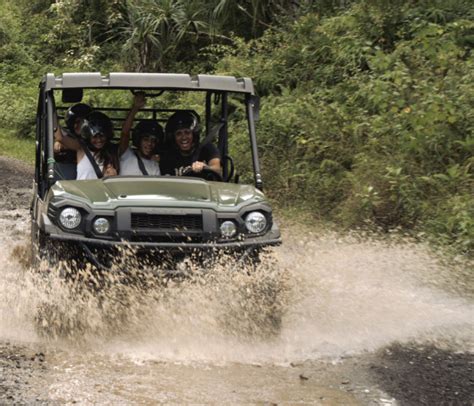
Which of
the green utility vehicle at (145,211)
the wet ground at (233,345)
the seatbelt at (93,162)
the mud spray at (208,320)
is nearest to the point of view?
the wet ground at (233,345)

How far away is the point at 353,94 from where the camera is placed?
12.5 metres

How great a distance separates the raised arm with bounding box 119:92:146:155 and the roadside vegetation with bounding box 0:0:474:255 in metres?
3.05

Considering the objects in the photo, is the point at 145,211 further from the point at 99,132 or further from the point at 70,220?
the point at 99,132

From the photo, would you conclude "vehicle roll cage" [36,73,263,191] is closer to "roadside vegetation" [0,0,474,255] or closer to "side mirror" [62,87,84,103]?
"side mirror" [62,87,84,103]

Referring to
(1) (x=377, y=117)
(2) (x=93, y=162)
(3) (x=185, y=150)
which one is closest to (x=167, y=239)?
(2) (x=93, y=162)

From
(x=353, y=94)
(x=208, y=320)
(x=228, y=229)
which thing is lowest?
(x=208, y=320)

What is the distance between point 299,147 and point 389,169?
Result: 2.45m

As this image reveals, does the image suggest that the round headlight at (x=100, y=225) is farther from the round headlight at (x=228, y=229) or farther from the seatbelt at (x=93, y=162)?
the seatbelt at (x=93, y=162)

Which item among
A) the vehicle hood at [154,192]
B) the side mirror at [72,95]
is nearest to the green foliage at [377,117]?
the vehicle hood at [154,192]

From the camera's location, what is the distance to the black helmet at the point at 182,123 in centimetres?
763

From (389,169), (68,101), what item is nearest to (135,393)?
(68,101)

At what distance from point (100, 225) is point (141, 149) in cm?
166

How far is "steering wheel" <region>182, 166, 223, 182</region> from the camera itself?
740 centimetres

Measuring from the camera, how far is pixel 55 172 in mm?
6988
